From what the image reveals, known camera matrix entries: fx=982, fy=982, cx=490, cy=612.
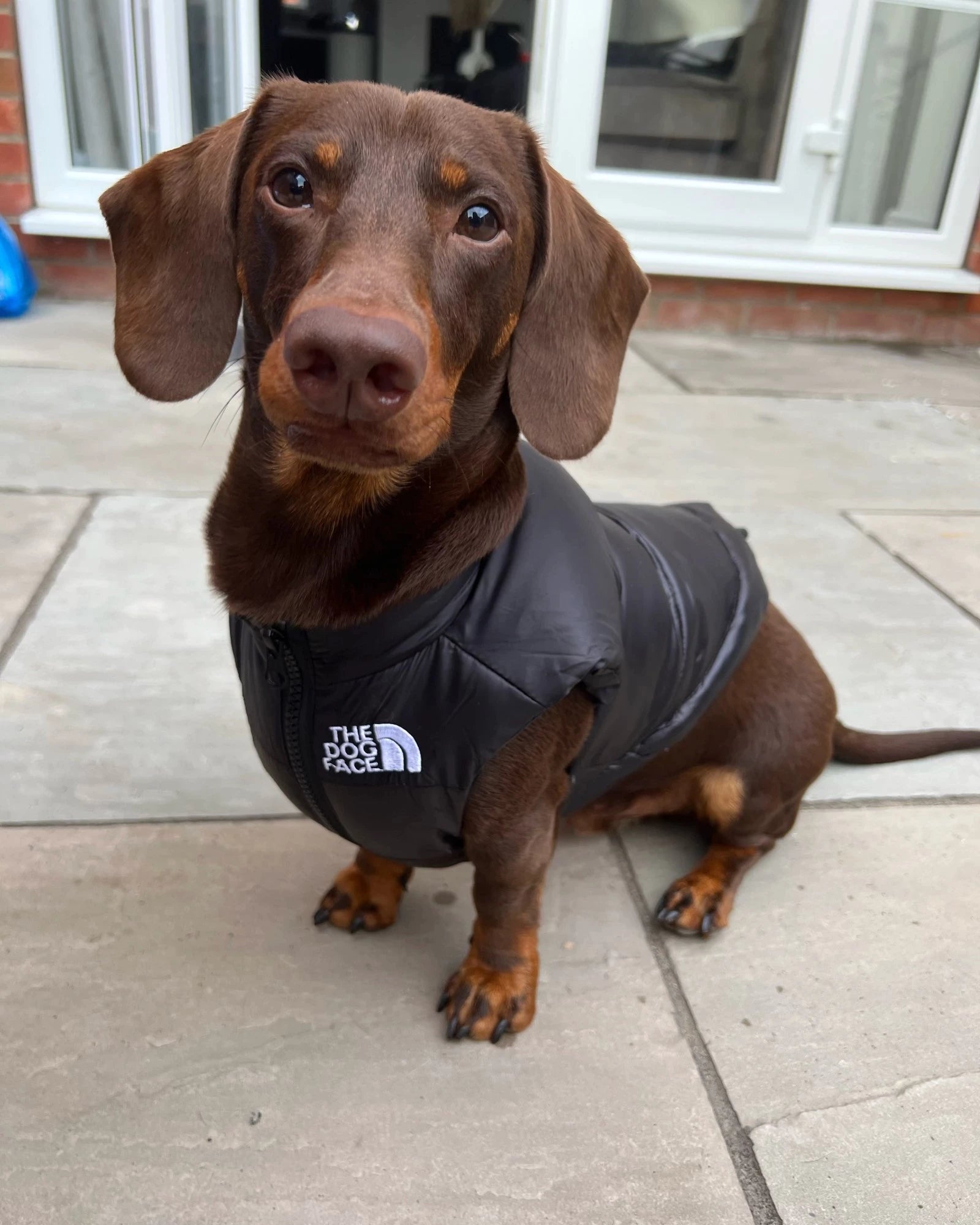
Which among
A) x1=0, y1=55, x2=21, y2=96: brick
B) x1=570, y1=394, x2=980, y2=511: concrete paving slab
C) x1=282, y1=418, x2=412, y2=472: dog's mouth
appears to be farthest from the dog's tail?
x1=0, y1=55, x2=21, y2=96: brick

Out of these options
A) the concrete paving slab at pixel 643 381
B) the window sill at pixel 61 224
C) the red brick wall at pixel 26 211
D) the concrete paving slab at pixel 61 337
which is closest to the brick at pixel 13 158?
the red brick wall at pixel 26 211

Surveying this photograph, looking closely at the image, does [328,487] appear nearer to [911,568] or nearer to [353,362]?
→ [353,362]

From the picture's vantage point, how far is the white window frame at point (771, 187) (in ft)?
18.6

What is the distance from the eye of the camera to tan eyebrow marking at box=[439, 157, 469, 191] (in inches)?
55.5

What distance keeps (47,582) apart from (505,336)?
2.00m

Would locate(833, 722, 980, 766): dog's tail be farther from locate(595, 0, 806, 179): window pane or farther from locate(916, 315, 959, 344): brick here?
locate(916, 315, 959, 344): brick

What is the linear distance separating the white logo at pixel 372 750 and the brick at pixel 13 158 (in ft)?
17.0

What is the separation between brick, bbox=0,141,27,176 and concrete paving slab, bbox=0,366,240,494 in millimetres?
1435

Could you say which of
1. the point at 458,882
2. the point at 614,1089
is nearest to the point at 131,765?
the point at 458,882

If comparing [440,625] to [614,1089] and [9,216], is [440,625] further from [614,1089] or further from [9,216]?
[9,216]

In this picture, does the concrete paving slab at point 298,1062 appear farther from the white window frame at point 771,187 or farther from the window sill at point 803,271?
the white window frame at point 771,187

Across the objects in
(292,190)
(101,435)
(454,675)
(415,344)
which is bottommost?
(101,435)

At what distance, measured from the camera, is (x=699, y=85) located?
237 inches

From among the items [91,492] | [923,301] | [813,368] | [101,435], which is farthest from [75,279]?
[923,301]
